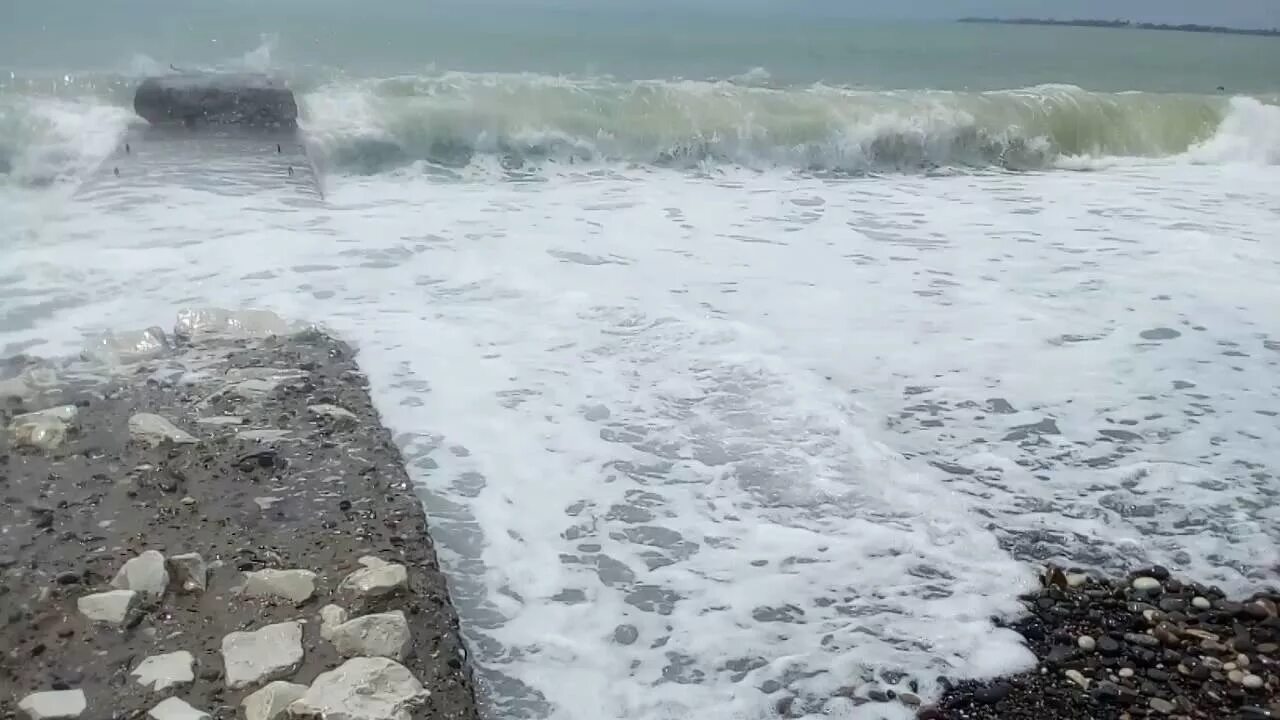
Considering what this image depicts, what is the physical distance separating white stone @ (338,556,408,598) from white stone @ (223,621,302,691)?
0.64 ft

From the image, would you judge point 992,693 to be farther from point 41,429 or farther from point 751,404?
point 41,429

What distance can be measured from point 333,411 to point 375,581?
1.29 meters

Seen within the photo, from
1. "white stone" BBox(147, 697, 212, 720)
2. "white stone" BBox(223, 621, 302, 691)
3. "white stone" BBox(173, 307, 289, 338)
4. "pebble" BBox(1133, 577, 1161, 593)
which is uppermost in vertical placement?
"white stone" BBox(173, 307, 289, 338)

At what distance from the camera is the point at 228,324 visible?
15.7ft

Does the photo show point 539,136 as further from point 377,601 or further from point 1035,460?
point 377,601

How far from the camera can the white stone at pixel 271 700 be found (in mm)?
2219

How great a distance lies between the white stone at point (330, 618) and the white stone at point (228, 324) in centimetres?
243

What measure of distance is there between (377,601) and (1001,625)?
186cm

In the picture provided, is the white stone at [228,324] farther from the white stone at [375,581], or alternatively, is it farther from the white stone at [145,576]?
the white stone at [375,581]

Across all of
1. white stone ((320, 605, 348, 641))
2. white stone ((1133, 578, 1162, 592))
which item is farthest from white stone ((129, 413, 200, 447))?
white stone ((1133, 578, 1162, 592))

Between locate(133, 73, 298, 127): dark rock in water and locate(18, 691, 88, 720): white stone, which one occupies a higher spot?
locate(133, 73, 298, 127): dark rock in water

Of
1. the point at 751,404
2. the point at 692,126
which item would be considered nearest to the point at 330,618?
the point at 751,404

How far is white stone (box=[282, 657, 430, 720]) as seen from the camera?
87.7 inches

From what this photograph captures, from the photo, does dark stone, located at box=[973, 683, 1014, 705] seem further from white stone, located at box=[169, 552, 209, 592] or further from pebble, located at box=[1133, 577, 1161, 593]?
white stone, located at box=[169, 552, 209, 592]
